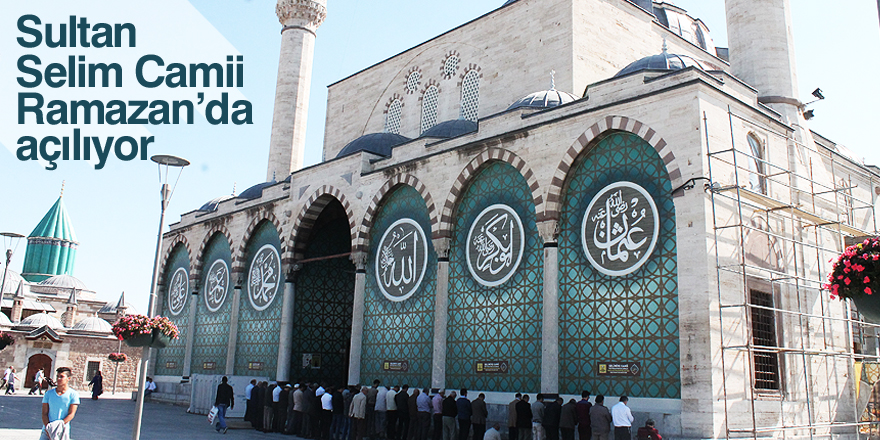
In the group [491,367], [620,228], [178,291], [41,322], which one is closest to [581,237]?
[620,228]

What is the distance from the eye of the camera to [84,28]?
33.2ft

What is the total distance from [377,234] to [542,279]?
13.9ft

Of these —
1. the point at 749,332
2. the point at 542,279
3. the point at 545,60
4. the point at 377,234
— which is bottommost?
the point at 749,332

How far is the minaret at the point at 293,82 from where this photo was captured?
20.3m

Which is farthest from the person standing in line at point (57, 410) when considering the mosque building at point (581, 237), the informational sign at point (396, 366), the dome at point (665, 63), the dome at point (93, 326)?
the dome at point (93, 326)

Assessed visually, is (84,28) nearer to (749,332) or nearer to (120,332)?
(120,332)

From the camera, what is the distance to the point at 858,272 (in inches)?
200

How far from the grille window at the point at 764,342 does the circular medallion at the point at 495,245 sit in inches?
137

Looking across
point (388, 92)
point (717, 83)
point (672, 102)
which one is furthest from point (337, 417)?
point (388, 92)

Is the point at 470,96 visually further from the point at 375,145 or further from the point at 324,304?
the point at 324,304

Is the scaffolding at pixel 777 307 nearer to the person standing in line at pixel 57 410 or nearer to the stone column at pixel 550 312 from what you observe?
the stone column at pixel 550 312

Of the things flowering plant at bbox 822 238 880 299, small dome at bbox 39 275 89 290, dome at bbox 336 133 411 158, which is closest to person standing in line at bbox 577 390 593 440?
flowering plant at bbox 822 238 880 299

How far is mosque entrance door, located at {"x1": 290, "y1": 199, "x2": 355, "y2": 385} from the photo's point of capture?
1553cm

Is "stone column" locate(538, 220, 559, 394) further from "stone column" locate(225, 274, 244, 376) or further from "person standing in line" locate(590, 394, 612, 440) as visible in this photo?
"stone column" locate(225, 274, 244, 376)
